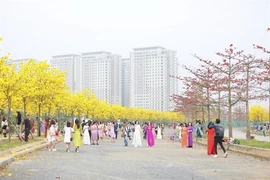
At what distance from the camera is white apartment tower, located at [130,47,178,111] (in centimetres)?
15138

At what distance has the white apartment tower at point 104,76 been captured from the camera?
15538 centimetres

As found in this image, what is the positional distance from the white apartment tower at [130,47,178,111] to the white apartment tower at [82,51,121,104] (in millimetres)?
5949

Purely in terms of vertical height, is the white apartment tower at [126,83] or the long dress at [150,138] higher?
the white apartment tower at [126,83]

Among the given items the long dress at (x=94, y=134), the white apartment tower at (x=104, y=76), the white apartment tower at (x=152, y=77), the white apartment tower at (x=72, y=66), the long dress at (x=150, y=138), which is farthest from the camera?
the white apartment tower at (x=72, y=66)

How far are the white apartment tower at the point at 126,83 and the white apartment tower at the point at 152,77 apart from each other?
569cm

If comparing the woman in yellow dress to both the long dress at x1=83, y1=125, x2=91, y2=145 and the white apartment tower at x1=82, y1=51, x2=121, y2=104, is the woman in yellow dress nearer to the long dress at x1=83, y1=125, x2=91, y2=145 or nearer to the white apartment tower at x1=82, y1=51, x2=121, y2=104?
the long dress at x1=83, y1=125, x2=91, y2=145

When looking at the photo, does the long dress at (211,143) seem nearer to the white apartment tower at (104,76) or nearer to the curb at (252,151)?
the curb at (252,151)

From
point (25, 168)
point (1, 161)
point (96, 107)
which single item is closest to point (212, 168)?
point (25, 168)

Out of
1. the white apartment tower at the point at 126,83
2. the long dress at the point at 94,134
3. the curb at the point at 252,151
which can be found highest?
the white apartment tower at the point at 126,83

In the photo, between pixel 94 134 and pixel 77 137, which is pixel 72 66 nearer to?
pixel 94 134

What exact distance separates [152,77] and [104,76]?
723 inches

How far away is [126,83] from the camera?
6531 inches

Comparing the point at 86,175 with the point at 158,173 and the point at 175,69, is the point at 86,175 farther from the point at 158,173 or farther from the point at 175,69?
the point at 175,69

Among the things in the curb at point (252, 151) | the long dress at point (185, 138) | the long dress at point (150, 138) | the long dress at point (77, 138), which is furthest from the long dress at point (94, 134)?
the curb at point (252, 151)
